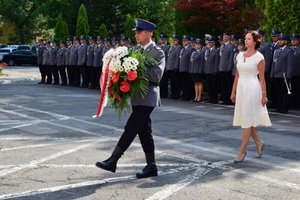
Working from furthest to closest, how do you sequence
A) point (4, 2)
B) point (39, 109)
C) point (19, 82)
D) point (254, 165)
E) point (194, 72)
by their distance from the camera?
point (4, 2), point (19, 82), point (194, 72), point (39, 109), point (254, 165)

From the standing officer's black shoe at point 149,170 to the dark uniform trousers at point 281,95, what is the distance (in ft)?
24.2

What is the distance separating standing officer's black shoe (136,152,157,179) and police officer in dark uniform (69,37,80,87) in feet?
49.0

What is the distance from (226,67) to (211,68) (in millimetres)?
648

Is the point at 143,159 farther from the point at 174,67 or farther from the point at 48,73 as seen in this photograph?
the point at 48,73

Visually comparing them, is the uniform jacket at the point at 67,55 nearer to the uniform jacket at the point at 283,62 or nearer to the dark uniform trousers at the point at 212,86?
the dark uniform trousers at the point at 212,86

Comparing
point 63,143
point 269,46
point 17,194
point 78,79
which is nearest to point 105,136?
point 63,143

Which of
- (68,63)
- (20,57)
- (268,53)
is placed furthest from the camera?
(20,57)

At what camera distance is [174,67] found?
16812 mm

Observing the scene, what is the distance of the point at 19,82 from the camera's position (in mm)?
24156

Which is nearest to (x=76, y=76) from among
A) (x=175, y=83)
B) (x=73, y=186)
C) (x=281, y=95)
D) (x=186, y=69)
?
(x=175, y=83)

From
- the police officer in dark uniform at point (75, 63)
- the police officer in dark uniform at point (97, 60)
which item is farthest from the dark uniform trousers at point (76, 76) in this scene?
the police officer in dark uniform at point (97, 60)

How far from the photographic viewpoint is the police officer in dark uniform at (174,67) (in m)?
16.8

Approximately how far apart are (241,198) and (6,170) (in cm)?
307

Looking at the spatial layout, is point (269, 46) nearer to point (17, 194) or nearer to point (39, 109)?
point (39, 109)
